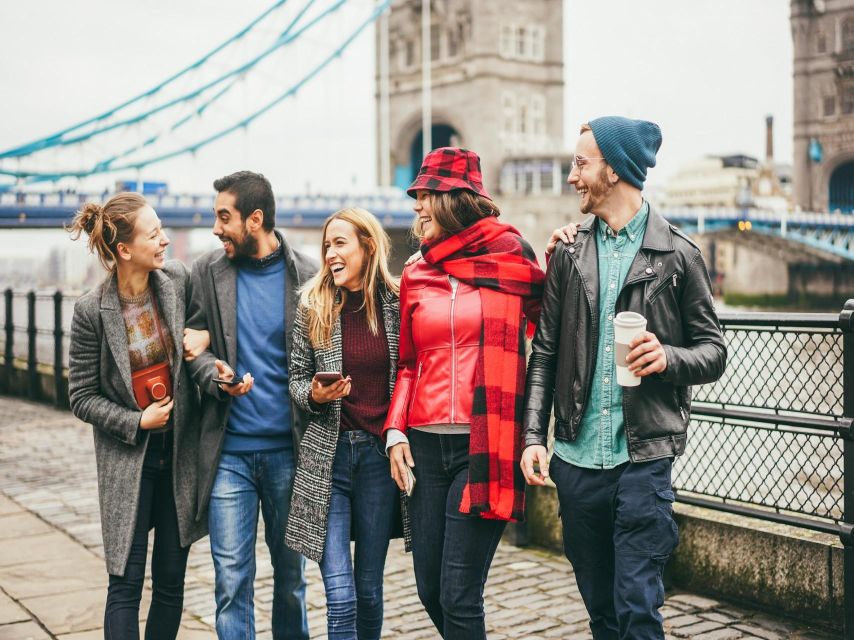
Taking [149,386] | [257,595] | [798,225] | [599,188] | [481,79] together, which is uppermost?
[481,79]

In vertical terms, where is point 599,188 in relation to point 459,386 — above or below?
above

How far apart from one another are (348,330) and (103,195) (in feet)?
128

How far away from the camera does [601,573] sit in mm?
2887

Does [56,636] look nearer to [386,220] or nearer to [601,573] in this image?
[601,573]

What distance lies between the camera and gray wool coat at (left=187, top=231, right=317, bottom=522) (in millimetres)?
3182

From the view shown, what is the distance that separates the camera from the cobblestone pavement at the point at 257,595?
3943mm

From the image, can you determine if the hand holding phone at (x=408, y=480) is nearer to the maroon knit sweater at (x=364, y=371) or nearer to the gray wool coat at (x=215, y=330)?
the maroon knit sweater at (x=364, y=371)

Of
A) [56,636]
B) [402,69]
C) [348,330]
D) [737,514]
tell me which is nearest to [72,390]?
[348,330]

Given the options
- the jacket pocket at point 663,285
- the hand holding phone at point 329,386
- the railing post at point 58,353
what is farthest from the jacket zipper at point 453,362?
the railing post at point 58,353

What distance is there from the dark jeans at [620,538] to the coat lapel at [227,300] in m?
1.10

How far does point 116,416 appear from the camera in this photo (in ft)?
10.2

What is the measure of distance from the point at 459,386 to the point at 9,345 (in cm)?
1069

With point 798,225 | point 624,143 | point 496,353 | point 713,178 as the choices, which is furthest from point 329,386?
point 713,178

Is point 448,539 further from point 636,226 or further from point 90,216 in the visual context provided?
point 90,216
